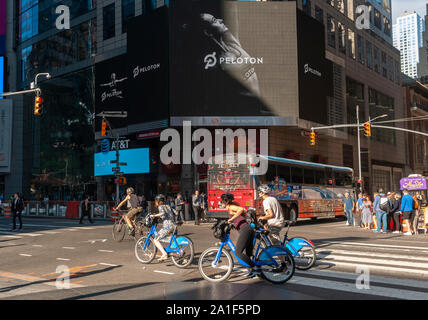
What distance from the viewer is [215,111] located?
37.8m

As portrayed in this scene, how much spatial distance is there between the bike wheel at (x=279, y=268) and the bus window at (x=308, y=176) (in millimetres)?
17842

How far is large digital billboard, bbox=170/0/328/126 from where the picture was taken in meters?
37.9

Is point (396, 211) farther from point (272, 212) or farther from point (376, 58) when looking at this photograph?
point (376, 58)

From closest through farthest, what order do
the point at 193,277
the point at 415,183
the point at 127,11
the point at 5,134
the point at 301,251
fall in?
the point at 193,277 < the point at 301,251 < the point at 415,183 < the point at 127,11 < the point at 5,134

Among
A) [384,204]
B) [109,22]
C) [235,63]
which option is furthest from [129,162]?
[384,204]

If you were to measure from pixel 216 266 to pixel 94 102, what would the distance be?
139 ft

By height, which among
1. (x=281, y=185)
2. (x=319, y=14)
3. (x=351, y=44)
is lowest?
(x=281, y=185)

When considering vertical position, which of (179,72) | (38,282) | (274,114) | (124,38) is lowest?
(38,282)

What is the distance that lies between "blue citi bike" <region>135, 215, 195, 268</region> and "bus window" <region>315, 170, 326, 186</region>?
17.7 meters

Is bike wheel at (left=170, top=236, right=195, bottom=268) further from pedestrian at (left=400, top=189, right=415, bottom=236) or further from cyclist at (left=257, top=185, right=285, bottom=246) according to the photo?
pedestrian at (left=400, top=189, right=415, bottom=236)

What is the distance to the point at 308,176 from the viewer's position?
25.9m
